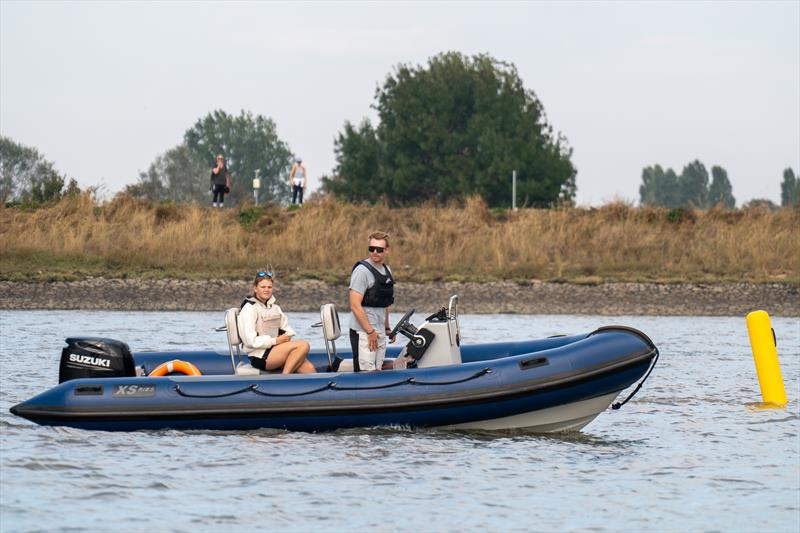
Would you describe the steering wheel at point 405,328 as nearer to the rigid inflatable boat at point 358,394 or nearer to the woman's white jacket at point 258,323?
the rigid inflatable boat at point 358,394

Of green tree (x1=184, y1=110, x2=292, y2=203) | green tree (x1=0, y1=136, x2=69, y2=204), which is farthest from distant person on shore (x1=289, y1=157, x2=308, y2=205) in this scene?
green tree (x1=184, y1=110, x2=292, y2=203)

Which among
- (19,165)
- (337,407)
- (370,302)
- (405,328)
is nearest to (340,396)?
(337,407)

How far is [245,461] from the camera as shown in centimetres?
1007

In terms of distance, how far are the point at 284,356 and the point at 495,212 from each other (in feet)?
68.1

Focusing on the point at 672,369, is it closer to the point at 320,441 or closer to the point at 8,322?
the point at 320,441

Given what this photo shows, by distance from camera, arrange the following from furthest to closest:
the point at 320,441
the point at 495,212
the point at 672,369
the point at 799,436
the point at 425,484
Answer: the point at 495,212 < the point at 672,369 < the point at 799,436 < the point at 320,441 < the point at 425,484

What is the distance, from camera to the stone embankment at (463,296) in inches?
1006

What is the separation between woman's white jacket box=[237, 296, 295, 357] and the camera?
35.4ft

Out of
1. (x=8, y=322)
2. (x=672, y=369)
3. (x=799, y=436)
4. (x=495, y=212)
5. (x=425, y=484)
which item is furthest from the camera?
(x=495, y=212)

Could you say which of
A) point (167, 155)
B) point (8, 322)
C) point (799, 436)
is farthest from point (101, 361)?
point (167, 155)

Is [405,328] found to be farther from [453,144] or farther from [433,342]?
[453,144]

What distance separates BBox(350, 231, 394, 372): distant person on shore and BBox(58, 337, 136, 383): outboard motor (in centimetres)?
184

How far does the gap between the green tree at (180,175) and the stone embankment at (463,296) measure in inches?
1930

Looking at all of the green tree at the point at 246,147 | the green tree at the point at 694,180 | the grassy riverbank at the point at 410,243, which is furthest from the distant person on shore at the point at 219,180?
the green tree at the point at 694,180
